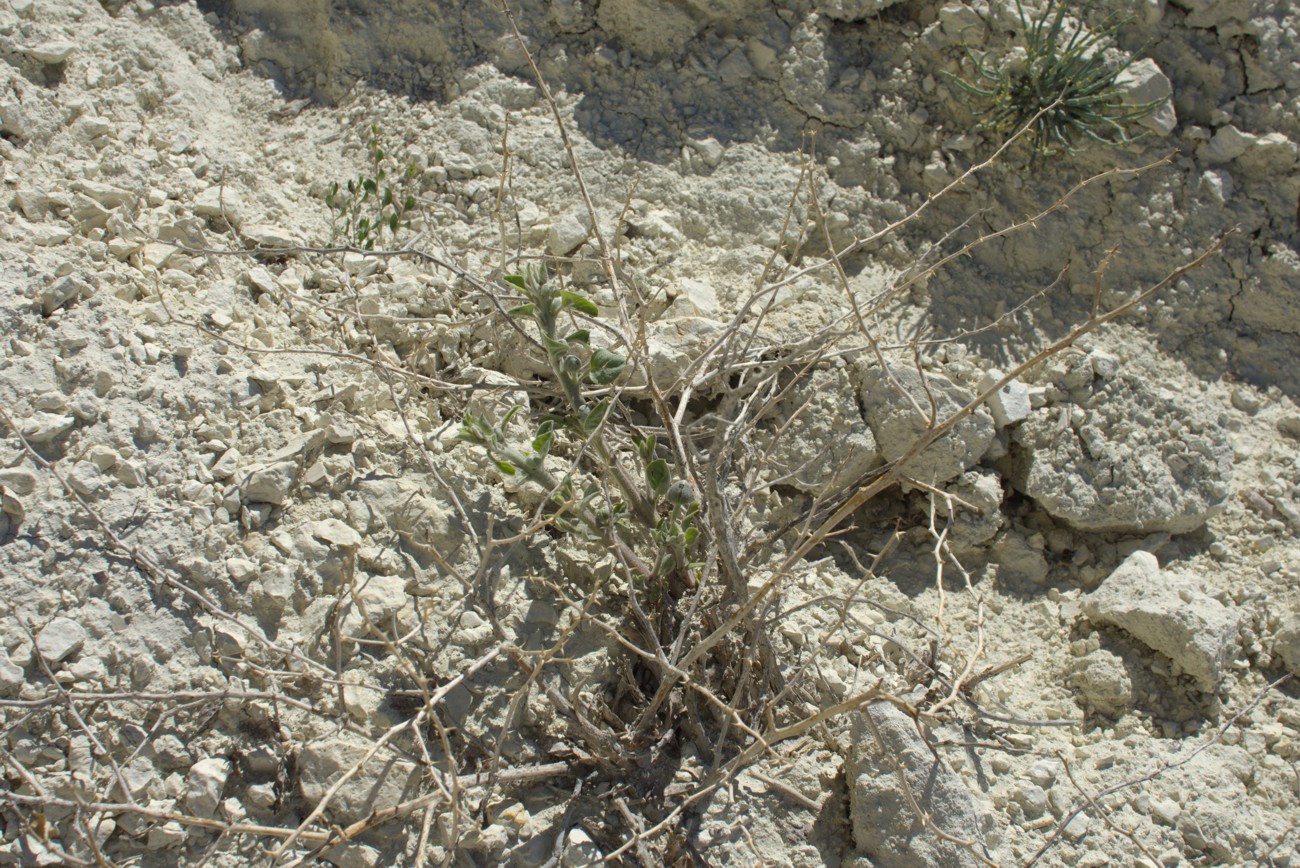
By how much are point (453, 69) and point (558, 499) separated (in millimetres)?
1807

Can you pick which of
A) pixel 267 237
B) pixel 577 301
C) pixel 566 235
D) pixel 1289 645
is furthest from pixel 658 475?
pixel 1289 645

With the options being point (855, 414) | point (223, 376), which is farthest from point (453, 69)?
point (855, 414)

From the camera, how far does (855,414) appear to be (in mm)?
2941

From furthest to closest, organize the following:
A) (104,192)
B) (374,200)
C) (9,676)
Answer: (374,200) → (104,192) → (9,676)

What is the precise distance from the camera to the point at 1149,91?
350 cm

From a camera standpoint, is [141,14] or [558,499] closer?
[558,499]

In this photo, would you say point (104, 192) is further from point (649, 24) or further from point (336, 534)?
point (649, 24)

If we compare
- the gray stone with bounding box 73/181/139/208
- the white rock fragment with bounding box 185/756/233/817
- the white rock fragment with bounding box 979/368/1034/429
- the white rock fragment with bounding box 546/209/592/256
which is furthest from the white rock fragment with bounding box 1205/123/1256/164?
the white rock fragment with bounding box 185/756/233/817

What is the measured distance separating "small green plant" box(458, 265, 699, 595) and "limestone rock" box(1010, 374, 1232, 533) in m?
1.26

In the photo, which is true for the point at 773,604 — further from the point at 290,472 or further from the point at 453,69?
the point at 453,69

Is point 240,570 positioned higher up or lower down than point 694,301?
lower down

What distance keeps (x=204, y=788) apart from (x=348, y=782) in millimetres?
268

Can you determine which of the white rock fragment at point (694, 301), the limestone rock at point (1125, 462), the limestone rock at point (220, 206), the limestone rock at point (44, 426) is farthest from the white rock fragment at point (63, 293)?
the limestone rock at point (1125, 462)

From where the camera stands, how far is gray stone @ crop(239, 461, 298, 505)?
2.26 m
